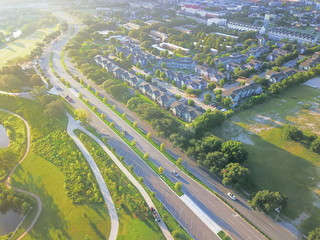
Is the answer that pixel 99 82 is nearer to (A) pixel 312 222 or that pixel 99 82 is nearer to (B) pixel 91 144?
(B) pixel 91 144

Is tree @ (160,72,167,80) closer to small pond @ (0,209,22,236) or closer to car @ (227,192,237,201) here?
car @ (227,192,237,201)

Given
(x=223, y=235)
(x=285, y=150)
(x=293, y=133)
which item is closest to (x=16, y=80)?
(x=223, y=235)

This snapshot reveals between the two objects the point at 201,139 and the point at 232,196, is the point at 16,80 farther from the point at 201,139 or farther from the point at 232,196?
the point at 232,196

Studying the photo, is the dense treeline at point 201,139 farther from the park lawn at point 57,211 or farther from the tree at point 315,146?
the park lawn at point 57,211

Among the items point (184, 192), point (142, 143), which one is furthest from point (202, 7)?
point (184, 192)

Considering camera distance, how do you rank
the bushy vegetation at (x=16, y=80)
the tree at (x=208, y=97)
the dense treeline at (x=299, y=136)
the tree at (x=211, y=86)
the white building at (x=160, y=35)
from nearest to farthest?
1. the dense treeline at (x=299, y=136)
2. the tree at (x=208, y=97)
3. the bushy vegetation at (x=16, y=80)
4. the tree at (x=211, y=86)
5. the white building at (x=160, y=35)

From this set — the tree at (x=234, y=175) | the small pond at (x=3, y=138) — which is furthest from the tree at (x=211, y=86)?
the small pond at (x=3, y=138)

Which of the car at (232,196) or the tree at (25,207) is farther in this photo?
the car at (232,196)
